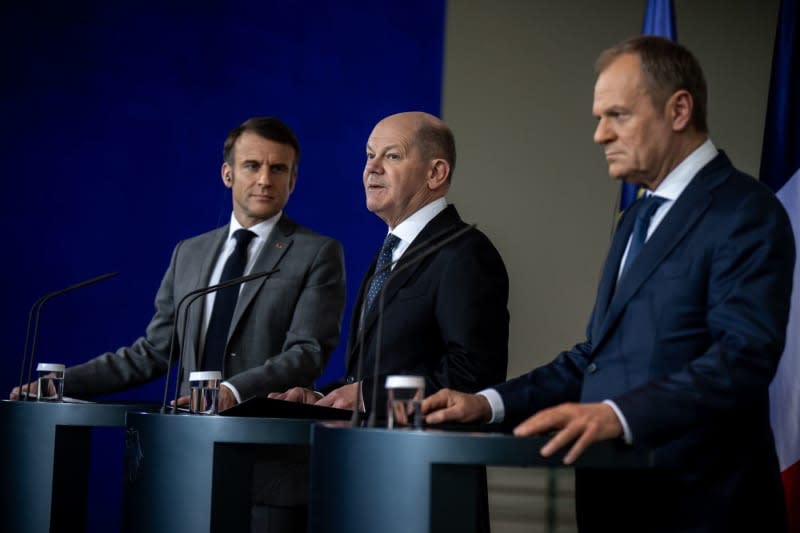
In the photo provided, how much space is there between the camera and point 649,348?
6.26 feet

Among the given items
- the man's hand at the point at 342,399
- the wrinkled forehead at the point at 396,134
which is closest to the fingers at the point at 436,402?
the man's hand at the point at 342,399

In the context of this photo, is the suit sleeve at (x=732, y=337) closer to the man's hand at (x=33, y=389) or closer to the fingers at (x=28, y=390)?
the man's hand at (x=33, y=389)

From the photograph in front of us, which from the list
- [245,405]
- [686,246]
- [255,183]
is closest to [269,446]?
[245,405]

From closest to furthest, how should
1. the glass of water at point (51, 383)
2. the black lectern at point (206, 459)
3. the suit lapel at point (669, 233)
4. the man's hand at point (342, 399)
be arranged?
the suit lapel at point (669, 233), the black lectern at point (206, 459), the man's hand at point (342, 399), the glass of water at point (51, 383)

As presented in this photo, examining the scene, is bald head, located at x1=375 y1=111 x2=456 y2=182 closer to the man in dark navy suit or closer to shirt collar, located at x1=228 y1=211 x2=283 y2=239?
shirt collar, located at x1=228 y1=211 x2=283 y2=239

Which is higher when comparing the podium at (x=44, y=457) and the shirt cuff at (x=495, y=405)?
the shirt cuff at (x=495, y=405)

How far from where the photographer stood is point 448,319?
2.67 metres

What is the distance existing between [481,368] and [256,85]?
2922 millimetres

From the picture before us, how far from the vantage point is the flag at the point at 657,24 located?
12.9 feet

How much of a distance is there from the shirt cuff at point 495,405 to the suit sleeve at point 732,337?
358mm

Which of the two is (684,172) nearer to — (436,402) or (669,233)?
(669,233)

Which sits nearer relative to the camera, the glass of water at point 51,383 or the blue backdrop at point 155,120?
the glass of water at point 51,383

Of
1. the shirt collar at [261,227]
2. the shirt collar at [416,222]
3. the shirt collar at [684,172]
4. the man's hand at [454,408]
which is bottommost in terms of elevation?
the man's hand at [454,408]

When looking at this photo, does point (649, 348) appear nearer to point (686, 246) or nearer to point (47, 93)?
point (686, 246)
